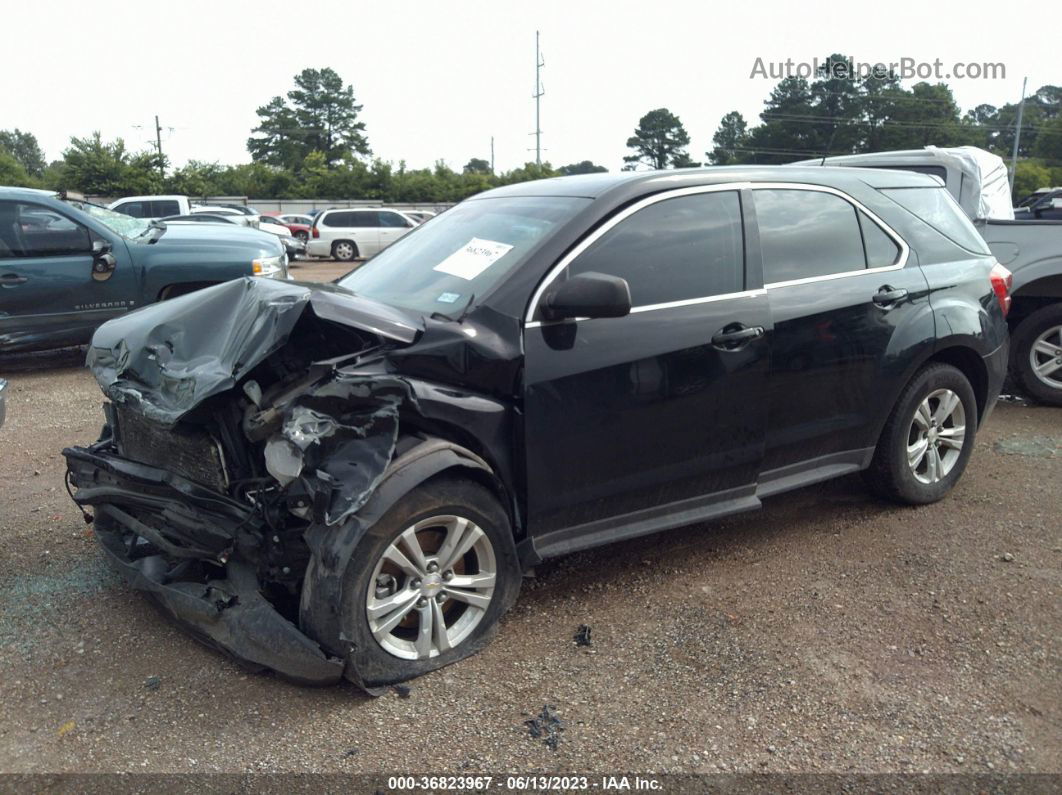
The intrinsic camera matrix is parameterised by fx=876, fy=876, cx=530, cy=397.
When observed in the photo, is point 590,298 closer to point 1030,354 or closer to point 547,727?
point 547,727

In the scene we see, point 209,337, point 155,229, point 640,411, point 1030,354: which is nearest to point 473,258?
point 640,411

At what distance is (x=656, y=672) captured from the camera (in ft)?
10.8

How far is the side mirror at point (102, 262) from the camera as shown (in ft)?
27.7

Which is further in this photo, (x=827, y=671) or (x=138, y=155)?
(x=138, y=155)

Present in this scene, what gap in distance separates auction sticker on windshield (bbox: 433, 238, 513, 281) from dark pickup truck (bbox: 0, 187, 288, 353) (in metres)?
5.46

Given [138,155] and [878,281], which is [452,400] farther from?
[138,155]

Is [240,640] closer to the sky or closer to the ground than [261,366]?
closer to the ground

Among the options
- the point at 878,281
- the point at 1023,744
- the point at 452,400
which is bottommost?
the point at 1023,744

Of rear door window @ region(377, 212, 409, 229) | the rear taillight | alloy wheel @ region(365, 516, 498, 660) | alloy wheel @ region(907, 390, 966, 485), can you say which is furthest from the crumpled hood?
rear door window @ region(377, 212, 409, 229)

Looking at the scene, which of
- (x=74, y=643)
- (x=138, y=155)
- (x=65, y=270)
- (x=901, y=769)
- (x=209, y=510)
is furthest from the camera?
(x=138, y=155)

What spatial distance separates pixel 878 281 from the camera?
14.6 feet

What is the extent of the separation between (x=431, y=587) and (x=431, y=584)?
12 mm

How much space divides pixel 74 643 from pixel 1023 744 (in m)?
3.49

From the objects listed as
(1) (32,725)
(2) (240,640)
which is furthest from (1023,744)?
(1) (32,725)
